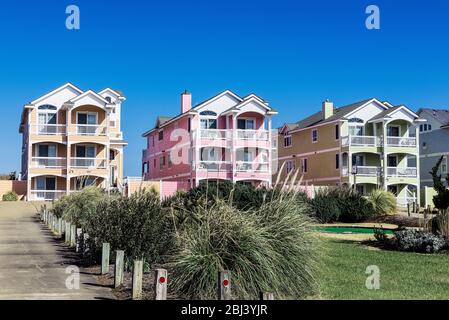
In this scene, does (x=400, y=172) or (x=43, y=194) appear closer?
(x=43, y=194)

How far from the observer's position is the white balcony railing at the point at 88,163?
1962 inches

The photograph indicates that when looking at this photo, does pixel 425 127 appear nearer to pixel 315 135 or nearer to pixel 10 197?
pixel 315 135

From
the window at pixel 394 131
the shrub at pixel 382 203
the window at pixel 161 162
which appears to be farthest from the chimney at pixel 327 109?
the shrub at pixel 382 203

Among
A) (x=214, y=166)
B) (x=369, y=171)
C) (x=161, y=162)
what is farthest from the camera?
(x=161, y=162)

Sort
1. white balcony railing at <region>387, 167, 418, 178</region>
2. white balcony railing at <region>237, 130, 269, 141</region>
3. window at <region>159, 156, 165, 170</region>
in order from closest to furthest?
white balcony railing at <region>237, 130, 269, 141</region>, white balcony railing at <region>387, 167, 418, 178</region>, window at <region>159, 156, 165, 170</region>

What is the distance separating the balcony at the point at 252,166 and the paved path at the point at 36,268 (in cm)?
2641

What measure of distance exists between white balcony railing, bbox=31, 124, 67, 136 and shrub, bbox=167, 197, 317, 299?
135 ft

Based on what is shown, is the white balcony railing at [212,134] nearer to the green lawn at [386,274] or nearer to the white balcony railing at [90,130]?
the white balcony railing at [90,130]

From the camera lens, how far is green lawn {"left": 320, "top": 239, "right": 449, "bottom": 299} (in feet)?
35.1

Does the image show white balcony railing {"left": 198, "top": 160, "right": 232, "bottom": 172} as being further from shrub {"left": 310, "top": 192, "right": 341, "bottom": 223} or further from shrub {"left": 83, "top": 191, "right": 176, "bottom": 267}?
shrub {"left": 83, "top": 191, "right": 176, "bottom": 267}

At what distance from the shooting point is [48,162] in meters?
49.6

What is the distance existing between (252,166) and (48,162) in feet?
56.3

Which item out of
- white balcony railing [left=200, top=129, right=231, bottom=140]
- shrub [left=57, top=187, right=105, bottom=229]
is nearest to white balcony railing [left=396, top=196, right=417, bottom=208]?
white balcony railing [left=200, top=129, right=231, bottom=140]

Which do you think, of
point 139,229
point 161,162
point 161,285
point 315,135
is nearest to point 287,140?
point 315,135
